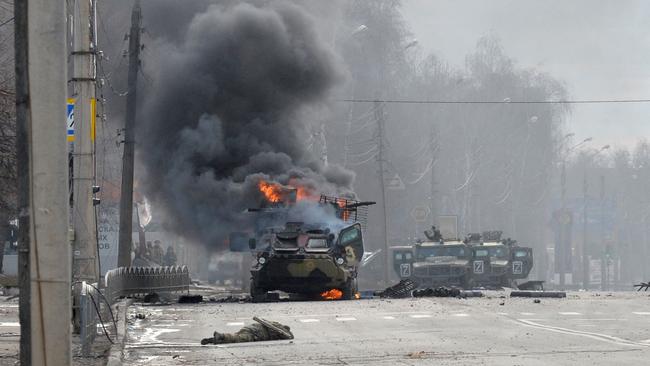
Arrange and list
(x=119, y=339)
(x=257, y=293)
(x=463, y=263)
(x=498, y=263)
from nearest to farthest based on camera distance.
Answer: (x=119, y=339) → (x=257, y=293) → (x=463, y=263) → (x=498, y=263)

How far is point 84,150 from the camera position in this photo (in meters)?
20.6

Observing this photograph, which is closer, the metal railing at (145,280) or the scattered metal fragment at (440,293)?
the scattered metal fragment at (440,293)

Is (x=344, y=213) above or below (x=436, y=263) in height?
above

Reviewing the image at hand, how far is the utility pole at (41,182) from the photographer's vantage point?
9008 millimetres

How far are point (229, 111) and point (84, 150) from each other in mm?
14167

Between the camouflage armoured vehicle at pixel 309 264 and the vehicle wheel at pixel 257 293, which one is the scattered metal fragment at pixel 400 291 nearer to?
the camouflage armoured vehicle at pixel 309 264

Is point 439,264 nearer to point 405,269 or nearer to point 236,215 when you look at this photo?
point 405,269

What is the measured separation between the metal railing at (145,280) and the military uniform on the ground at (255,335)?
888 centimetres

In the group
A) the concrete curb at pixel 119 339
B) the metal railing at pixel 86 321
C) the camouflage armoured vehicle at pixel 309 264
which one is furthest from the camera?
the camouflage armoured vehicle at pixel 309 264

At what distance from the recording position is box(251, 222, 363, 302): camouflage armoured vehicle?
82.8 feet

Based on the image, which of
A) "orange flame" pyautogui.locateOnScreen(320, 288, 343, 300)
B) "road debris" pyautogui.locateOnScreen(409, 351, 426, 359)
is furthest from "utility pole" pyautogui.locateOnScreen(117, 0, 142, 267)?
"road debris" pyautogui.locateOnScreen(409, 351, 426, 359)

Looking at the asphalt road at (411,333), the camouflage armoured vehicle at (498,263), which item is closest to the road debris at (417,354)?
the asphalt road at (411,333)

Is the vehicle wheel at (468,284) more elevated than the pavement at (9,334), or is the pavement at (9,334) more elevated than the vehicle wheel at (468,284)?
the pavement at (9,334)

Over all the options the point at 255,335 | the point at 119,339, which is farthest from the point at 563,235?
the point at 119,339
